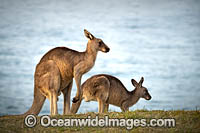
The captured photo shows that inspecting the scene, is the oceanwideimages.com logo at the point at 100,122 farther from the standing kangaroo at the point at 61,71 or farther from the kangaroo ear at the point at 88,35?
the kangaroo ear at the point at 88,35

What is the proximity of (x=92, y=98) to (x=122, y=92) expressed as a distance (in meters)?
2.41

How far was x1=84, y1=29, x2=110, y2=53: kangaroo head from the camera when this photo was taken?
12.3 m

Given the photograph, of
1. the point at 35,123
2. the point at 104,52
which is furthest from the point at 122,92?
the point at 35,123

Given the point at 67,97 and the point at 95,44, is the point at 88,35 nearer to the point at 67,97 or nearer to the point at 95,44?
the point at 95,44

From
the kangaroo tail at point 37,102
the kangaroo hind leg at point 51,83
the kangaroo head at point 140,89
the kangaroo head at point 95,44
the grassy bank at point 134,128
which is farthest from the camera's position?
the kangaroo head at point 140,89

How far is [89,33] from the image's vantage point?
1227 centimetres

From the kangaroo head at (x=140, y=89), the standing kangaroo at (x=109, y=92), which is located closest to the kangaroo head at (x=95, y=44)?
the standing kangaroo at (x=109, y=92)

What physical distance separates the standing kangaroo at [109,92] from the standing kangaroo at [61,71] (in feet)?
7.96

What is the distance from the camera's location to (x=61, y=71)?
1188cm

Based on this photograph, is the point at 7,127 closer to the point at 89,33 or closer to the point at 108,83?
the point at 89,33

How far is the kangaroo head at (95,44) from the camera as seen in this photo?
40.3 feet

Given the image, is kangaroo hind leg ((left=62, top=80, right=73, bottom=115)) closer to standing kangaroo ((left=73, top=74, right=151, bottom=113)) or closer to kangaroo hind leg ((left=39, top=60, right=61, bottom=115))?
kangaroo hind leg ((left=39, top=60, right=61, bottom=115))

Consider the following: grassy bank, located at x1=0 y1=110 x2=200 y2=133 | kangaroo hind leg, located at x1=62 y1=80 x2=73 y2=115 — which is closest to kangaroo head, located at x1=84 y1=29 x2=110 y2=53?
kangaroo hind leg, located at x1=62 y1=80 x2=73 y2=115

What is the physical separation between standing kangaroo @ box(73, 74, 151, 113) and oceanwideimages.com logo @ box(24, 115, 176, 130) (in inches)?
159
